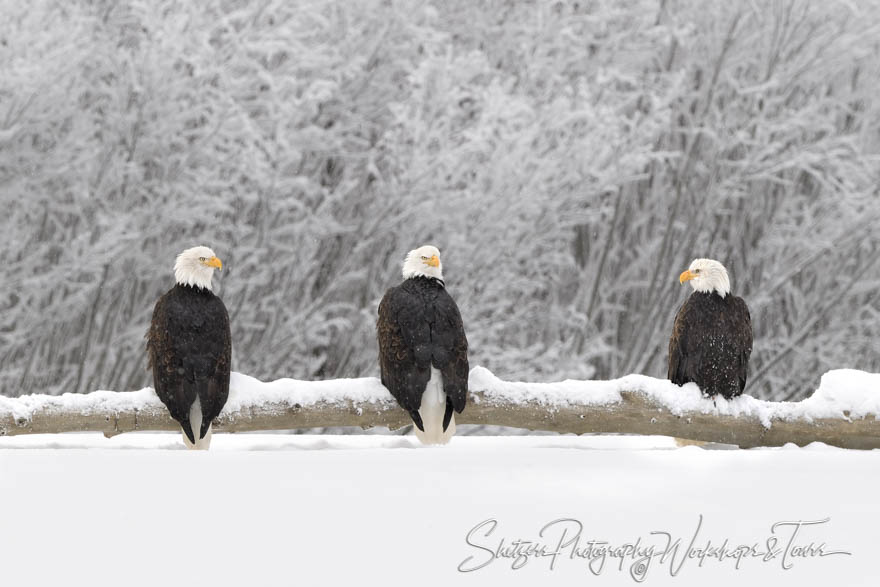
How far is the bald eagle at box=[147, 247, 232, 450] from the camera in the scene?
17.1ft

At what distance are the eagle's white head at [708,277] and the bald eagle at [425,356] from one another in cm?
137

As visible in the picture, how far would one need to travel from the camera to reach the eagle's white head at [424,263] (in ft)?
18.6

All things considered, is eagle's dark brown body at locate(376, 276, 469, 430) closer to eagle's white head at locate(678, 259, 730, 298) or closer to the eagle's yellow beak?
the eagle's yellow beak

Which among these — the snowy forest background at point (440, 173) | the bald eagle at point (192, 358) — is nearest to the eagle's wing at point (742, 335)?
the bald eagle at point (192, 358)

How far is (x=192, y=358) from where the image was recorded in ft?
17.1

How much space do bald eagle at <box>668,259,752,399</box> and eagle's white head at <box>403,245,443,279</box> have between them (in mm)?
1243

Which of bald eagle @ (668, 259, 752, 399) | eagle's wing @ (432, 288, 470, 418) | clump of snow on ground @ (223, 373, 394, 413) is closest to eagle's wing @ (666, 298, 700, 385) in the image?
bald eagle @ (668, 259, 752, 399)

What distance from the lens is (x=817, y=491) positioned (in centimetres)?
467

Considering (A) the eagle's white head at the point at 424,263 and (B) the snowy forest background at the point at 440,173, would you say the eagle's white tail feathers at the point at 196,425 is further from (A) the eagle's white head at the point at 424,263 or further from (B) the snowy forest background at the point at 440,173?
(B) the snowy forest background at the point at 440,173

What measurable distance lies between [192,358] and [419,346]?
103cm

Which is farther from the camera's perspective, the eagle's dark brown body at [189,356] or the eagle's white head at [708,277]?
the eagle's white head at [708,277]

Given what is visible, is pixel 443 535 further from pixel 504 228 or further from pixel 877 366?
pixel 877 366

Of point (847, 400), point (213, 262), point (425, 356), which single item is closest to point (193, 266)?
point (213, 262)

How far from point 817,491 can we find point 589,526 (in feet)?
3.83
